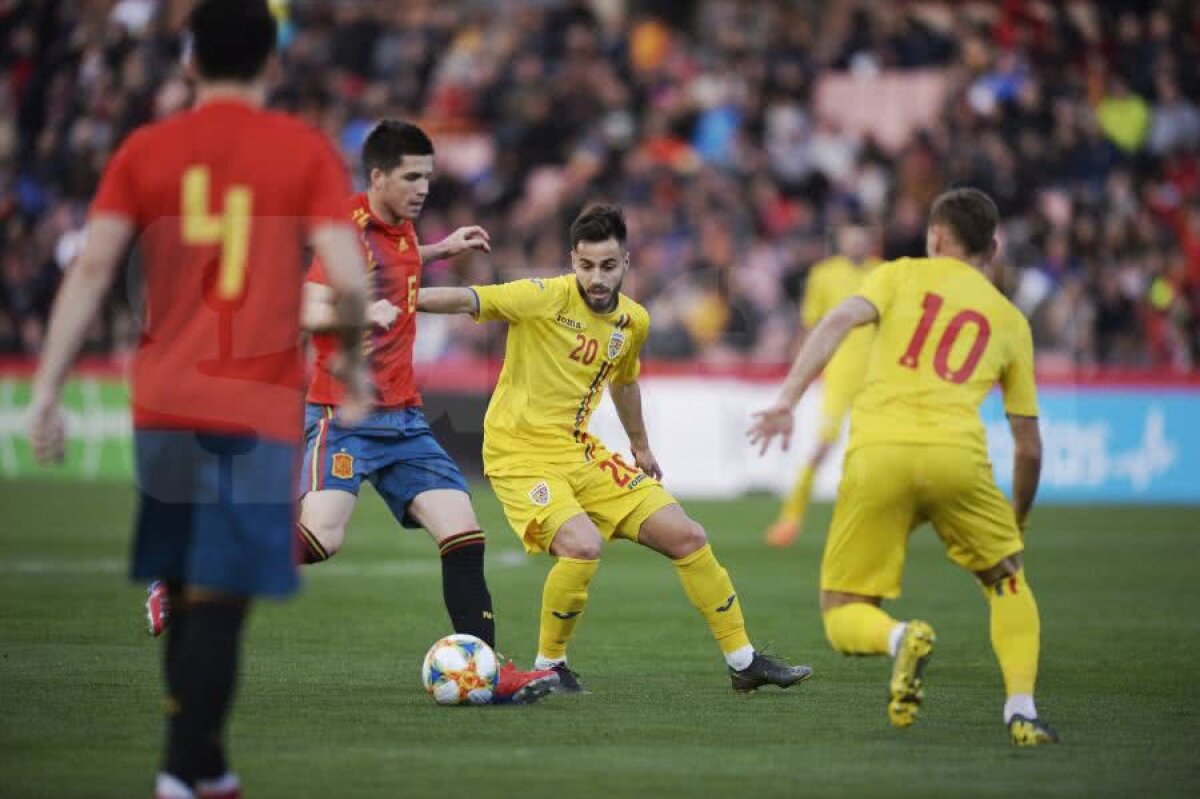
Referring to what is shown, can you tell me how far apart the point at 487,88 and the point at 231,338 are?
66.9 feet

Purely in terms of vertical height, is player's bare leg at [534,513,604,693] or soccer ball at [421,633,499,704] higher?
player's bare leg at [534,513,604,693]

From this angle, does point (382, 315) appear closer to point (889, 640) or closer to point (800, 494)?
point (889, 640)

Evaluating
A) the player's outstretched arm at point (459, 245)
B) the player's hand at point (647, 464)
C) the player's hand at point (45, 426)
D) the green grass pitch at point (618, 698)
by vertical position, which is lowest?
the green grass pitch at point (618, 698)

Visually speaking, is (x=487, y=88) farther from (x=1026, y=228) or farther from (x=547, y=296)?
(x=547, y=296)

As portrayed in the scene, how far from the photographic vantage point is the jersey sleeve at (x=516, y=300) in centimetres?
862

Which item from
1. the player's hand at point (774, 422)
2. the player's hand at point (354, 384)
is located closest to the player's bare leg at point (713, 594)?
the player's hand at point (774, 422)

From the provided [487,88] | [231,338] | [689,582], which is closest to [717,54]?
[487,88]

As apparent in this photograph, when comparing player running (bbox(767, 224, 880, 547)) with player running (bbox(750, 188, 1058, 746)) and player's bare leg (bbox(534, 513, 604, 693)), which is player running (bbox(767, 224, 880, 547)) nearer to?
player's bare leg (bbox(534, 513, 604, 693))

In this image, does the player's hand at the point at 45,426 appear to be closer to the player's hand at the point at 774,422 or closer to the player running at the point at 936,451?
the player's hand at the point at 774,422

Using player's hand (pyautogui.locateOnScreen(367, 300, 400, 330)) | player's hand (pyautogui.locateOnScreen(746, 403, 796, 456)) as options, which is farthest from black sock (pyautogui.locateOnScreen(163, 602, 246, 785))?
player's hand (pyautogui.locateOnScreen(746, 403, 796, 456))

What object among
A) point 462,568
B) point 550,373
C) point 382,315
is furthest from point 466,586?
point 382,315

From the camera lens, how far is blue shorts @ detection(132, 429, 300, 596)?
5.44 metres

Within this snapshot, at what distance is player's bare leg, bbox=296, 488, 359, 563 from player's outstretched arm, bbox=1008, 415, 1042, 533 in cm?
281

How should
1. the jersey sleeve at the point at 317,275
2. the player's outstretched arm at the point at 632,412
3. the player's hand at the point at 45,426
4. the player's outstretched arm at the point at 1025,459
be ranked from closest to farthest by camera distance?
the player's hand at the point at 45,426, the player's outstretched arm at the point at 1025,459, the jersey sleeve at the point at 317,275, the player's outstretched arm at the point at 632,412
